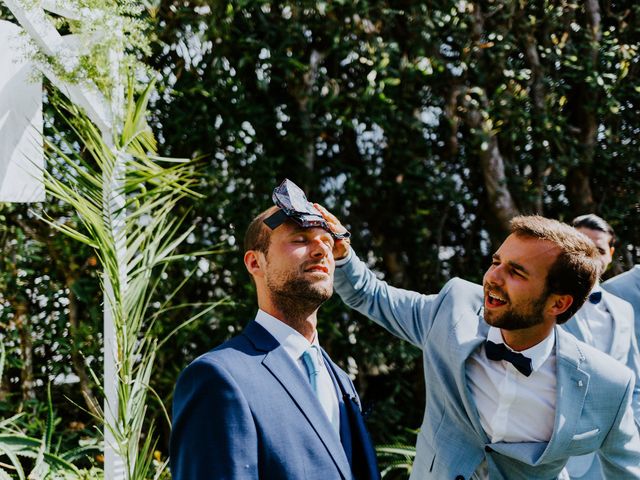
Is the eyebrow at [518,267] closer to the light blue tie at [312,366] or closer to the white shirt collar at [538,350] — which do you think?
the white shirt collar at [538,350]

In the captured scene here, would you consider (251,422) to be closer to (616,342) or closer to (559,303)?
(559,303)

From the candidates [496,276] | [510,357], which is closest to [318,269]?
[496,276]

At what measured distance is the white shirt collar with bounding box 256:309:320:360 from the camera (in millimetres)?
1756

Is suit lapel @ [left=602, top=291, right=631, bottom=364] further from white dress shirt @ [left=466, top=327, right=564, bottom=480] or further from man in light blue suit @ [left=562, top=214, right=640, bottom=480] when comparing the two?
white dress shirt @ [left=466, top=327, right=564, bottom=480]

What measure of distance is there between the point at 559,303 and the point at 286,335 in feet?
3.06

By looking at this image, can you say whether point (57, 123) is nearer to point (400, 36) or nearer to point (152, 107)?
point (152, 107)

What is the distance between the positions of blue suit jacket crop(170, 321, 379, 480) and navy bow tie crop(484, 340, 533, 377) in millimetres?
629

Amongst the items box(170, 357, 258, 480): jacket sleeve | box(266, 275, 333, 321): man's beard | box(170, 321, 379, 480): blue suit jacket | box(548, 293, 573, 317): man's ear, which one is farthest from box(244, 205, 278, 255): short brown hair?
box(548, 293, 573, 317): man's ear

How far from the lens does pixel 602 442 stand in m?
2.11

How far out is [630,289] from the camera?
3295 millimetres

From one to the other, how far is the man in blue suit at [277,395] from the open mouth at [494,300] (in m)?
0.52

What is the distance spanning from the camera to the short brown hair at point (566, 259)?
2053 mm

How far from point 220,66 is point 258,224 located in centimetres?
269

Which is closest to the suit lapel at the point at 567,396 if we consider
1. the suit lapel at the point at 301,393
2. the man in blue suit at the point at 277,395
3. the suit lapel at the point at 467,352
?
the suit lapel at the point at 467,352
